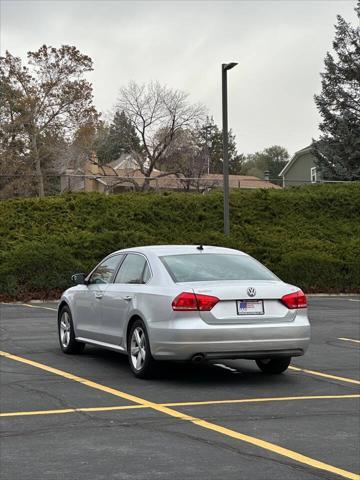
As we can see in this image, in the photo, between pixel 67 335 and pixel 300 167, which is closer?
pixel 67 335

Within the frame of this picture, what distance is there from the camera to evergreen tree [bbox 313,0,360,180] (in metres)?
43.5

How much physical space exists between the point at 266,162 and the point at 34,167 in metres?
78.3

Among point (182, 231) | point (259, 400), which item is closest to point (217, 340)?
point (259, 400)

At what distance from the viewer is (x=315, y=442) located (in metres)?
6.63

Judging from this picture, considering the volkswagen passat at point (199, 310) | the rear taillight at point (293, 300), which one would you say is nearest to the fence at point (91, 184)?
the volkswagen passat at point (199, 310)

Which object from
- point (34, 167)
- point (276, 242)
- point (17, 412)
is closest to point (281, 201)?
point (276, 242)

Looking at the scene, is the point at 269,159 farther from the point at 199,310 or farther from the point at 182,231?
the point at 199,310

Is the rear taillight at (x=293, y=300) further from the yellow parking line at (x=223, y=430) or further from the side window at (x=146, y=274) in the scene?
the yellow parking line at (x=223, y=430)

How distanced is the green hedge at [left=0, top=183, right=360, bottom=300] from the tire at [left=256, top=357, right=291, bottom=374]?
13.3 m

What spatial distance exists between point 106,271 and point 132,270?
0.77 m

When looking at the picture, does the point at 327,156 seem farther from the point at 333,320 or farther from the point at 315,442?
the point at 315,442

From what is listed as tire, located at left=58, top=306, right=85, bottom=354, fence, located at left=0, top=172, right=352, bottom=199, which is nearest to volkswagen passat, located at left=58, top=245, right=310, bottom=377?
tire, located at left=58, top=306, right=85, bottom=354

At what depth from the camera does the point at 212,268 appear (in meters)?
9.91

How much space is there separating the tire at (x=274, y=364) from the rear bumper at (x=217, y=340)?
29.0 inches
